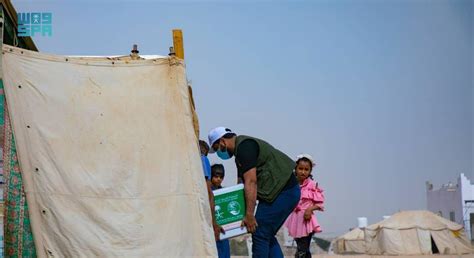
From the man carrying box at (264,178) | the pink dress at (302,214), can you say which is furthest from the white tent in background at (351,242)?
the man carrying box at (264,178)

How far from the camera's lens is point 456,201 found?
45344mm

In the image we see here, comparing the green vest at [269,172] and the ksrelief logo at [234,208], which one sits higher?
the green vest at [269,172]

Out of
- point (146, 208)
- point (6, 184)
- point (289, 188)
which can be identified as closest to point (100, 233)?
point (146, 208)

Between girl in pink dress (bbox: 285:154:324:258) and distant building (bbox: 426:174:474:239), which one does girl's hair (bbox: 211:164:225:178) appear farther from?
distant building (bbox: 426:174:474:239)

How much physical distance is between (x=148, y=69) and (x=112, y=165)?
2.58 ft

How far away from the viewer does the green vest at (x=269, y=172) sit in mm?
6227

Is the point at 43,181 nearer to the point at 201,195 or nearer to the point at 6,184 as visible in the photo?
the point at 6,184

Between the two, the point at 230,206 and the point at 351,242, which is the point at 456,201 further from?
the point at 230,206

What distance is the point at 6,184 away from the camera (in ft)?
17.1

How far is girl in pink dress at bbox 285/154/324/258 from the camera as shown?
763 cm

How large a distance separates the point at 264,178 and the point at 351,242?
3167 cm

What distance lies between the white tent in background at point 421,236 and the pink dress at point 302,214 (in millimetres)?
23826

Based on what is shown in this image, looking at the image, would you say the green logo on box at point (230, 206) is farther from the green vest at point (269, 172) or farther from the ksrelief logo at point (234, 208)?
the green vest at point (269, 172)

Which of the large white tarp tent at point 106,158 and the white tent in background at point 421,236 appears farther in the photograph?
the white tent in background at point 421,236
